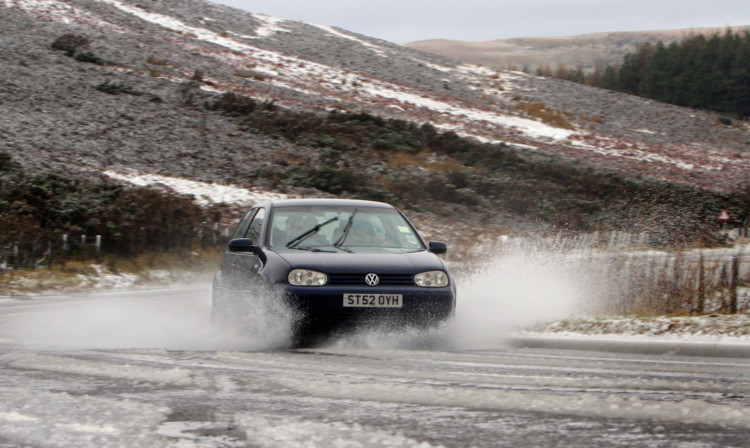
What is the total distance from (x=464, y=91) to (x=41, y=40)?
96.9 feet

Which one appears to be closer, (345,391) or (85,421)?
(85,421)

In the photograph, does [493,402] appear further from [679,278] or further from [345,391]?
[679,278]

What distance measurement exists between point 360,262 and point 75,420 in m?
4.18

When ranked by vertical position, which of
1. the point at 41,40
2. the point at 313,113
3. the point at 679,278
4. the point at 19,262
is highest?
the point at 41,40

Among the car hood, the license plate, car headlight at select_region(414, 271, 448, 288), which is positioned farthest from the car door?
car headlight at select_region(414, 271, 448, 288)

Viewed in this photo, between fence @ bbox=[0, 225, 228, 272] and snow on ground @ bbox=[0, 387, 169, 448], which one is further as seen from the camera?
fence @ bbox=[0, 225, 228, 272]

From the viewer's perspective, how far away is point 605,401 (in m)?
4.99

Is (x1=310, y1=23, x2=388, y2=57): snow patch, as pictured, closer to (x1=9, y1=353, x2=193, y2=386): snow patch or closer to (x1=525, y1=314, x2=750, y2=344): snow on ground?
(x1=525, y1=314, x2=750, y2=344): snow on ground

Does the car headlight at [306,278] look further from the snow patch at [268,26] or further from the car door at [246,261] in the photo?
the snow patch at [268,26]

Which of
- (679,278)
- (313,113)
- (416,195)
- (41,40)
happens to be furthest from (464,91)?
(679,278)

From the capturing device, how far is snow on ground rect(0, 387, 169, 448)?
4203mm

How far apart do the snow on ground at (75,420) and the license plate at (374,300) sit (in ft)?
10.6

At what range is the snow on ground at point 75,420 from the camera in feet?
13.8

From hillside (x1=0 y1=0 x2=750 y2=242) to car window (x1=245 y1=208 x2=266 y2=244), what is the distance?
2185cm
